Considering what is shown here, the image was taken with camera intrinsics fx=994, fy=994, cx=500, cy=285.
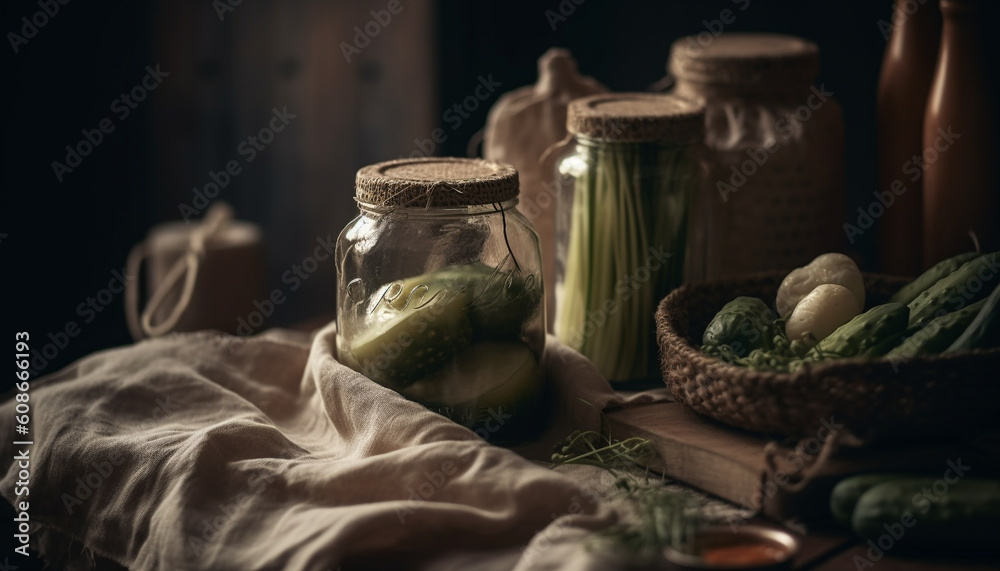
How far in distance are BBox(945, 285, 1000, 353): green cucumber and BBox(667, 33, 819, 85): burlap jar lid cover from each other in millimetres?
531

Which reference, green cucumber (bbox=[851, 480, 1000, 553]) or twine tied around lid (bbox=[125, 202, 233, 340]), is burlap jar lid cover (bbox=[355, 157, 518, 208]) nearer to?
green cucumber (bbox=[851, 480, 1000, 553])

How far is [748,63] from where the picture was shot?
1415mm

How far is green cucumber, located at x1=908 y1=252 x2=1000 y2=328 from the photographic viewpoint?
3.55 feet

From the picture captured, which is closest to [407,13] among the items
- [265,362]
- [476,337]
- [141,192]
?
[141,192]

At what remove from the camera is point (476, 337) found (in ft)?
3.60

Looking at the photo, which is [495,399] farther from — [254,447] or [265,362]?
[265,362]

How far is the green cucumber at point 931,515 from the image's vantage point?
0.86 m

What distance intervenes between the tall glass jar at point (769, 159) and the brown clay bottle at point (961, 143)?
5.5 inches

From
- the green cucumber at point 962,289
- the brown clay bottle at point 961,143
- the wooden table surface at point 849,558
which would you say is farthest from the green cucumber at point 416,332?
the brown clay bottle at point 961,143

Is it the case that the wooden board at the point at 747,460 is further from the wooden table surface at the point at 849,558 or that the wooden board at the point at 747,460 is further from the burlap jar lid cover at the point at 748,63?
the burlap jar lid cover at the point at 748,63

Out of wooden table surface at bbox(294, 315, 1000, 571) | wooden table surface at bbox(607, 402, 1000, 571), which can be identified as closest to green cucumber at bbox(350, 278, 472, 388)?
wooden table surface at bbox(607, 402, 1000, 571)

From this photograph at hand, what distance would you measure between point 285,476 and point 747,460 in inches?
18.5

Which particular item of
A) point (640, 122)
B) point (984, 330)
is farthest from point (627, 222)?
point (984, 330)

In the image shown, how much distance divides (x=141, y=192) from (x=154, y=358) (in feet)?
3.99
